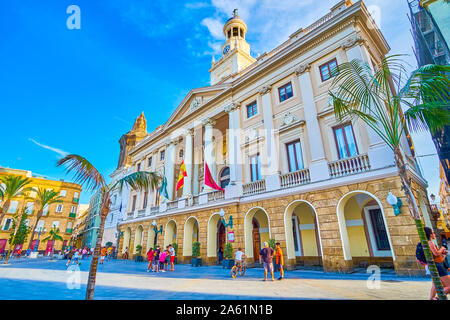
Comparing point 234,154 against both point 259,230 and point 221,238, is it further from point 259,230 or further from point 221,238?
point 221,238

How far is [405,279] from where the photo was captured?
28.7 ft

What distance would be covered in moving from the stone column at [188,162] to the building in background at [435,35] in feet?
67.5

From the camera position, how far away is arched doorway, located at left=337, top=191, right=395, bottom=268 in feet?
42.3

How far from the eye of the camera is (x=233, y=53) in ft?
96.0

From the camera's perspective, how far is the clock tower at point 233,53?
29.1 m

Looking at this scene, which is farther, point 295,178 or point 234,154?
point 234,154

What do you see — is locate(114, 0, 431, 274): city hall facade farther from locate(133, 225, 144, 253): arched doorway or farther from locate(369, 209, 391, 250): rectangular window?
locate(133, 225, 144, 253): arched doorway

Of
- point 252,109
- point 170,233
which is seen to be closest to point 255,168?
point 252,109

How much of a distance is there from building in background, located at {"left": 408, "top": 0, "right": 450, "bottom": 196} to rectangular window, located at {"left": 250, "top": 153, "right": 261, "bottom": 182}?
1443 centimetres

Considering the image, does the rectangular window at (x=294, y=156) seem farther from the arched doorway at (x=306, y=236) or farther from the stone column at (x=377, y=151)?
the stone column at (x=377, y=151)

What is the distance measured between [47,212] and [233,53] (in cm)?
4335
